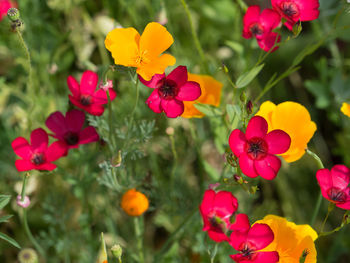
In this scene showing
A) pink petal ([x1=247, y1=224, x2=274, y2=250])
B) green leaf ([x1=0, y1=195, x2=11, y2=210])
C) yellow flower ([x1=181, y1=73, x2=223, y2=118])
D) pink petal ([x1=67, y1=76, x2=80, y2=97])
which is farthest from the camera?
yellow flower ([x1=181, y1=73, x2=223, y2=118])

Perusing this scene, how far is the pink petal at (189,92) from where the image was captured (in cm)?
103

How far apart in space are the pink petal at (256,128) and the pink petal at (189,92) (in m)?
0.15

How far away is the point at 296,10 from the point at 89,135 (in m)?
0.63

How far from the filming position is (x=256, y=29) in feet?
3.92

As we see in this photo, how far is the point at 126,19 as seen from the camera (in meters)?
1.90

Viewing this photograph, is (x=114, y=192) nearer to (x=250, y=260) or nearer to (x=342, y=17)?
(x=250, y=260)

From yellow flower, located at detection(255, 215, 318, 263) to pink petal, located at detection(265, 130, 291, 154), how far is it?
17 centimetres

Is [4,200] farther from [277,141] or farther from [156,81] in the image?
[277,141]

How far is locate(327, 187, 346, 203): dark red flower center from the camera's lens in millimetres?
1007

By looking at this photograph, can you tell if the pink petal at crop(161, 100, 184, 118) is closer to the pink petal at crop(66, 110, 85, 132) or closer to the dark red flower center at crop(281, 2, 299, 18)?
the pink petal at crop(66, 110, 85, 132)

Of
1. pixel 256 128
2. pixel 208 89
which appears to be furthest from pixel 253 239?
pixel 208 89

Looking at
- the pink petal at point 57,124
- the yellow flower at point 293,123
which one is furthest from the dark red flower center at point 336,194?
the pink petal at point 57,124

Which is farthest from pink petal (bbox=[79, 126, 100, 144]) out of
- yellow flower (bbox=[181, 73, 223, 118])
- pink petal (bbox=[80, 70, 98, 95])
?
yellow flower (bbox=[181, 73, 223, 118])

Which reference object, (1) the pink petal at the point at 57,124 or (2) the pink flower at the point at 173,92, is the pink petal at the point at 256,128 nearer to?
(2) the pink flower at the point at 173,92
